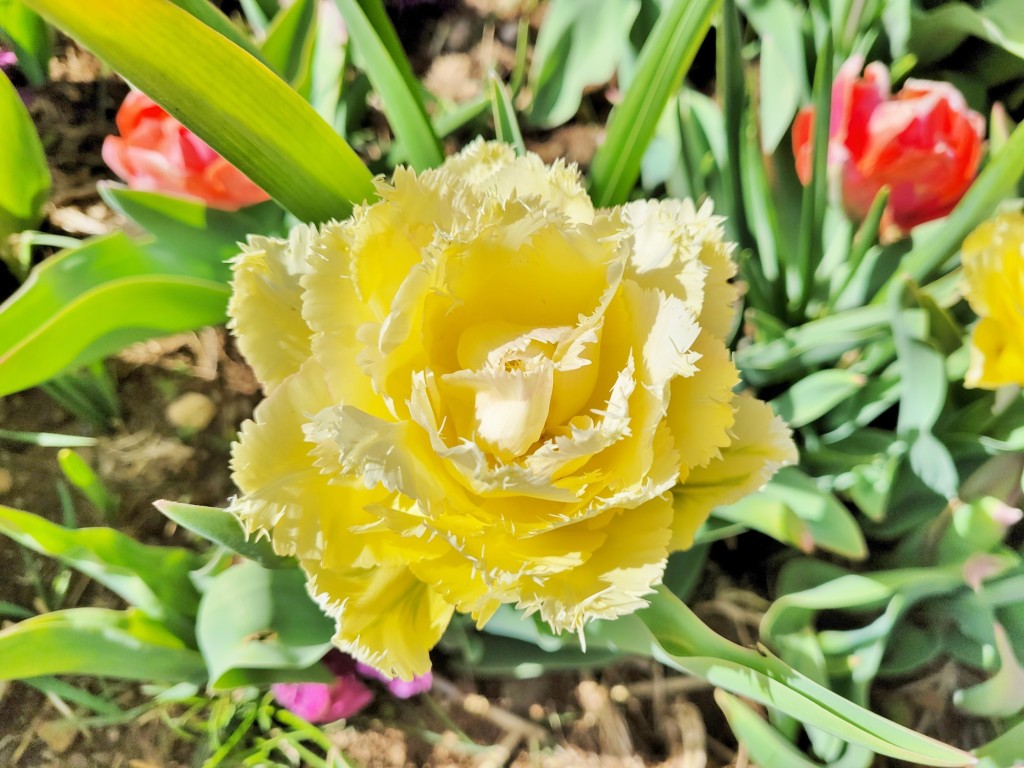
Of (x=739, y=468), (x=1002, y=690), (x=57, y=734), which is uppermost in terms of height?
(x=739, y=468)

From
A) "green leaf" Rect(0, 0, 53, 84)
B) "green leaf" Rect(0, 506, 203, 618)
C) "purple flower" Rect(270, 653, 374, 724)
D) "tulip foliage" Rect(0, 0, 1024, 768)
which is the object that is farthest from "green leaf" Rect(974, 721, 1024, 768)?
"green leaf" Rect(0, 0, 53, 84)

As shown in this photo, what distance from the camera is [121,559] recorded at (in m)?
0.50

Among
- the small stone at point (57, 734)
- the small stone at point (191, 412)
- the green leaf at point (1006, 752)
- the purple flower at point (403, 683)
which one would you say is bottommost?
the small stone at point (57, 734)

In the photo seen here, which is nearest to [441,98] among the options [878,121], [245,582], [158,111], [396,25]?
[396,25]

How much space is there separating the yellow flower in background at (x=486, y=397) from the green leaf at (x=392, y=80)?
0.39 feet

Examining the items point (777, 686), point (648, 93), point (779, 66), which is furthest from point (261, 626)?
→ point (779, 66)

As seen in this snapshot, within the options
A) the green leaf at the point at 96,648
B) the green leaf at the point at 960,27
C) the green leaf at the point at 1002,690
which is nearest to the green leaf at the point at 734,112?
the green leaf at the point at 960,27

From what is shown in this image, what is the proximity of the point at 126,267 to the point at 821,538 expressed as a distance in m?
0.56

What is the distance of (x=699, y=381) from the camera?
0.34 metres

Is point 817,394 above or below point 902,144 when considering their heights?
below

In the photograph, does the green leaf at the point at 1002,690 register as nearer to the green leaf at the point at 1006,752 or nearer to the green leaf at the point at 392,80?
the green leaf at the point at 1006,752

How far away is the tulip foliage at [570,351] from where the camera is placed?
32 centimetres

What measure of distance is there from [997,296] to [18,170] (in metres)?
0.78

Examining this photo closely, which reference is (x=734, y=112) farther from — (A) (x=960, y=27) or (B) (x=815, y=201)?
(A) (x=960, y=27)
